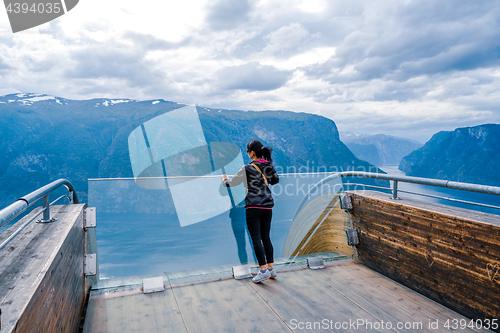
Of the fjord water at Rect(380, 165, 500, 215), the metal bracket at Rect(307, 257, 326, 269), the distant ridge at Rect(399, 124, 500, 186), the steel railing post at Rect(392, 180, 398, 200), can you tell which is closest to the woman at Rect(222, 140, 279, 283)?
the metal bracket at Rect(307, 257, 326, 269)

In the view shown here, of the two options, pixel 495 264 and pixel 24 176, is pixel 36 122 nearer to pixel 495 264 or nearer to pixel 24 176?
pixel 24 176

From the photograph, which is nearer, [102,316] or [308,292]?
[102,316]

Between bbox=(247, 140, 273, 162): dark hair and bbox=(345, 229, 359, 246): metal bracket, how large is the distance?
1.44 metres

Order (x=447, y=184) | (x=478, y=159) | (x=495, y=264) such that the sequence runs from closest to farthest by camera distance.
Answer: (x=495, y=264) → (x=447, y=184) → (x=478, y=159)

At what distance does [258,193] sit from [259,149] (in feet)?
1.43

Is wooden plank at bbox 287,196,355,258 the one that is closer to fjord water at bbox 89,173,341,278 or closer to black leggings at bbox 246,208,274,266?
fjord water at bbox 89,173,341,278

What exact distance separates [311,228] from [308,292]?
7.51 feet

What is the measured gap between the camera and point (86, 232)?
2.74m

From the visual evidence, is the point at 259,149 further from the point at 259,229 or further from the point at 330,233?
the point at 330,233

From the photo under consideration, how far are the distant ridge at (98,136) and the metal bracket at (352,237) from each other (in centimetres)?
8518

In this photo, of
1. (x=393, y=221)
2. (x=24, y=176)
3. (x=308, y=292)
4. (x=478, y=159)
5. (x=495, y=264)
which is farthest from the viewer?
(x=478, y=159)

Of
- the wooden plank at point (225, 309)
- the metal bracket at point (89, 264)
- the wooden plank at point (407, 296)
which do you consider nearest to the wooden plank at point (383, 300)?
the wooden plank at point (407, 296)

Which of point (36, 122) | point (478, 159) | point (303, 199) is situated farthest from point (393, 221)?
point (36, 122)

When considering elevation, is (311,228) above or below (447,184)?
below
